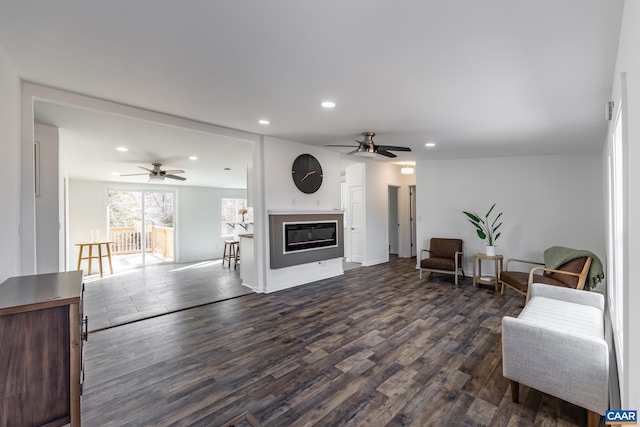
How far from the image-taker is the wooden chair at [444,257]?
526 cm

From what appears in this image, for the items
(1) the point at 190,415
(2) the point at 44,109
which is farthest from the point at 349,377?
(2) the point at 44,109

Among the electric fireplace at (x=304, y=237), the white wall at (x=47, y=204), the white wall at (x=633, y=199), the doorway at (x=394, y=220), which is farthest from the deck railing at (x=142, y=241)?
the white wall at (x=633, y=199)

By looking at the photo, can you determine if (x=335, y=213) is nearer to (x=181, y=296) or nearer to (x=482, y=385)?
(x=181, y=296)

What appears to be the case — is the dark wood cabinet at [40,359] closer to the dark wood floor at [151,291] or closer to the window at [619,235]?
the dark wood floor at [151,291]

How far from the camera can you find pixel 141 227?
8.06 m

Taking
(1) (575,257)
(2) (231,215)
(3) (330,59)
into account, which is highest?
(3) (330,59)

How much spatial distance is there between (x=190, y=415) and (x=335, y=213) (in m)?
4.05

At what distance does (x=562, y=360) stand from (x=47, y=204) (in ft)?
17.4

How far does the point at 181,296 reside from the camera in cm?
465

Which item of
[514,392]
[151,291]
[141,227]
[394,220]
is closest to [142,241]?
[141,227]

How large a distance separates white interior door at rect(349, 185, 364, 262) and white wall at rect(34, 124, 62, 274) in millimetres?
5441

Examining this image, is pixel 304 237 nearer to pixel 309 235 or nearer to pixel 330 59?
pixel 309 235

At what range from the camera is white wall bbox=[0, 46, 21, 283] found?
1928 mm

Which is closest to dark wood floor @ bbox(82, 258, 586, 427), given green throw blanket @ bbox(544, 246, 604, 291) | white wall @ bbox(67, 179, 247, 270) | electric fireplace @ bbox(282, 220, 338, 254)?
green throw blanket @ bbox(544, 246, 604, 291)
